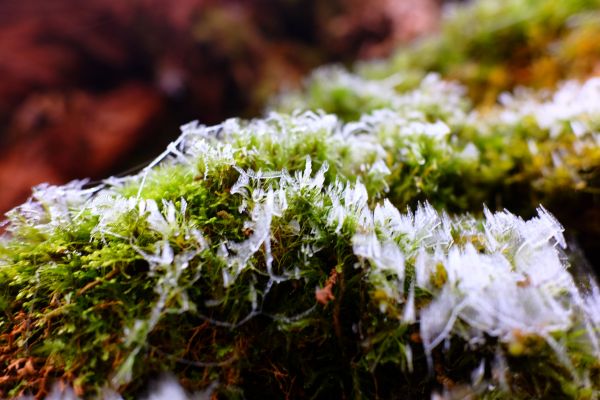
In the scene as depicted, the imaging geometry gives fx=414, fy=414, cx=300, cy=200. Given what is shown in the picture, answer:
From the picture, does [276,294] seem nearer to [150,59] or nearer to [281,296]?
[281,296]

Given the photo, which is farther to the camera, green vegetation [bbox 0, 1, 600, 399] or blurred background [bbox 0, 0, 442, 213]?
blurred background [bbox 0, 0, 442, 213]

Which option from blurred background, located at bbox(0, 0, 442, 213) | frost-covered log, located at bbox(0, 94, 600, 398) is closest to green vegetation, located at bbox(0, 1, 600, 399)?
frost-covered log, located at bbox(0, 94, 600, 398)

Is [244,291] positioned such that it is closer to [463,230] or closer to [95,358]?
[95,358]

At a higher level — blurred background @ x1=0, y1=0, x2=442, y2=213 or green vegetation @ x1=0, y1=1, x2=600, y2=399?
blurred background @ x1=0, y1=0, x2=442, y2=213

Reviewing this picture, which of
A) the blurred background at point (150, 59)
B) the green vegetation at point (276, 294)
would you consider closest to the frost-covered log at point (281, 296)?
the green vegetation at point (276, 294)

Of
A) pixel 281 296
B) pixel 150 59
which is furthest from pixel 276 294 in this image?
pixel 150 59

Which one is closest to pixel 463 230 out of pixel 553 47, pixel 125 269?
pixel 125 269

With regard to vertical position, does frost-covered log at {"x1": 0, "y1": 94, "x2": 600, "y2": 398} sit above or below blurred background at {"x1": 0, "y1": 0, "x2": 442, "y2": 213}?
below

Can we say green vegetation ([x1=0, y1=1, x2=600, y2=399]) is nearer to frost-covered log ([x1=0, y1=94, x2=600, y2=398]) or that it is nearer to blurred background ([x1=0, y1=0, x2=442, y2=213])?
frost-covered log ([x1=0, y1=94, x2=600, y2=398])
